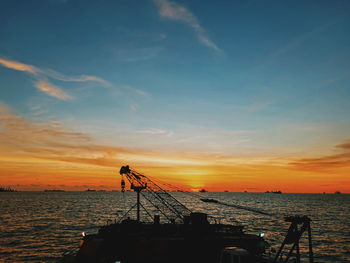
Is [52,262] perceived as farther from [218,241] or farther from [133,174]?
[218,241]

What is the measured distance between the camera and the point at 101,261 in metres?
31.9

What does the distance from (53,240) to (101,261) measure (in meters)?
44.1

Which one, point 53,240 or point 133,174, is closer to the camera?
point 133,174

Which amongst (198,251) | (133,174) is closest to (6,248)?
(133,174)

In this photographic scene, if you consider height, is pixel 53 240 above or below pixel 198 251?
below

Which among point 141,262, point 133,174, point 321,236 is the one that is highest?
point 133,174

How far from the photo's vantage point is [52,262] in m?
48.0

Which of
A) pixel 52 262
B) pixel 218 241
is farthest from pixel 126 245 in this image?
pixel 52 262

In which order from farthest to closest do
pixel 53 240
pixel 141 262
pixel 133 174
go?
pixel 53 240 < pixel 133 174 < pixel 141 262

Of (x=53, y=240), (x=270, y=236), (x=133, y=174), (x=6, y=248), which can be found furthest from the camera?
(x=270, y=236)

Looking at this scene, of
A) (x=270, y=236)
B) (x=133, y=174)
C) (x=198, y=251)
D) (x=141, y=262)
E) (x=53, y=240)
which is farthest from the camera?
(x=270, y=236)

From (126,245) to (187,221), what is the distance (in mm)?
11279

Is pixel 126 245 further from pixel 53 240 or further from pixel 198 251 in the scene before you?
pixel 53 240

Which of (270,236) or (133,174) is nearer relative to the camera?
(133,174)
